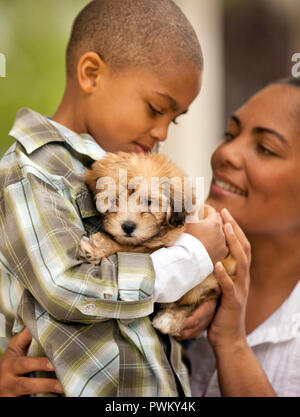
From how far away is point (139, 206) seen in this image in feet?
4.09

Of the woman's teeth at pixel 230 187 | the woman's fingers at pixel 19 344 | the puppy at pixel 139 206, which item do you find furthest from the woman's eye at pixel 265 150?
the woman's fingers at pixel 19 344

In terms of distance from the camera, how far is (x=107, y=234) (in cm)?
128

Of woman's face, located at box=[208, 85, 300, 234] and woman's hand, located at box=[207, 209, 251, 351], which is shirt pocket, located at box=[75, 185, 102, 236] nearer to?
woman's hand, located at box=[207, 209, 251, 351]

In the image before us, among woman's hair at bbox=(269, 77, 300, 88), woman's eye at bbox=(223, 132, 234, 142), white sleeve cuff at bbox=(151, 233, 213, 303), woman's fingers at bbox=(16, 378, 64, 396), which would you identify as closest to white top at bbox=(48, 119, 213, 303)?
white sleeve cuff at bbox=(151, 233, 213, 303)

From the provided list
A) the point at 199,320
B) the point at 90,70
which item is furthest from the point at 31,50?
the point at 199,320

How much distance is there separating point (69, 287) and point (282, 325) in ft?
3.31

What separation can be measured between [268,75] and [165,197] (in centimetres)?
98

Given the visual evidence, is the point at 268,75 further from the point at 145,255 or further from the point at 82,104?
the point at 145,255

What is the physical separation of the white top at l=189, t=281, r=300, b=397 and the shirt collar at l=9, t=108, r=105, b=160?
39.3 inches

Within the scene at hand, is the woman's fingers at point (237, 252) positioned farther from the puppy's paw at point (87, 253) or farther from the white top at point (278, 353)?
the puppy's paw at point (87, 253)

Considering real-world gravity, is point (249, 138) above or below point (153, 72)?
below

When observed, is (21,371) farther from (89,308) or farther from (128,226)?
(128,226)

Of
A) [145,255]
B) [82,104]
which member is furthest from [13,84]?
[145,255]

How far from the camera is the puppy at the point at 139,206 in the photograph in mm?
1236
